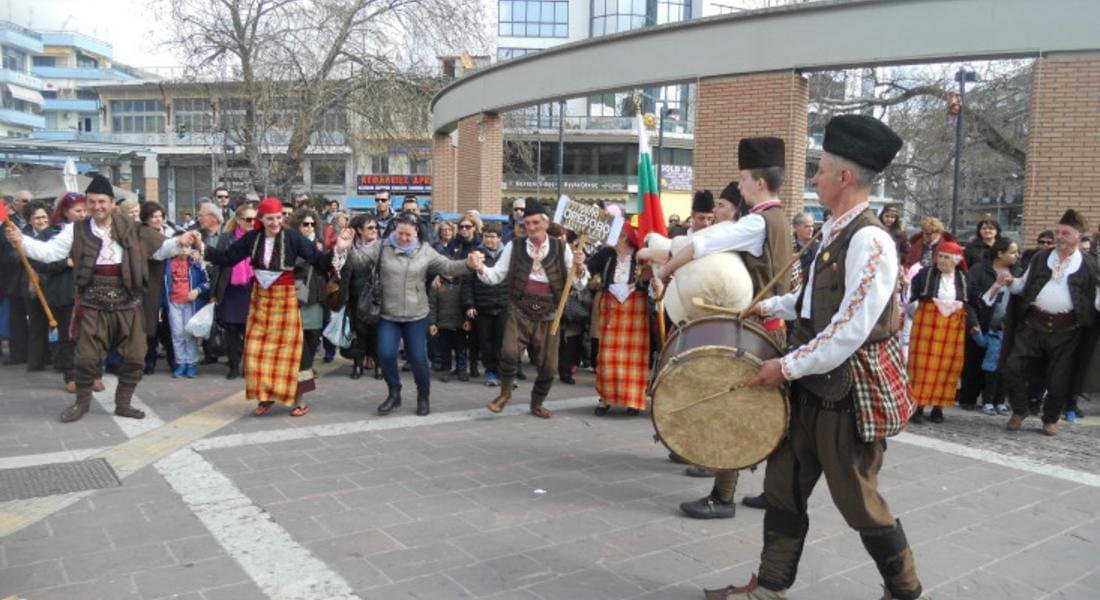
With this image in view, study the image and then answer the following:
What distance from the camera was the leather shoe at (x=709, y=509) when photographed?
4.89 metres

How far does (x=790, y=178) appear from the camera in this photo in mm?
12383

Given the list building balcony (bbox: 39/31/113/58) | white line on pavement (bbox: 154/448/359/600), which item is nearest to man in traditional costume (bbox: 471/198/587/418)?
white line on pavement (bbox: 154/448/359/600)

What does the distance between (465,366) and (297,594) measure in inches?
229

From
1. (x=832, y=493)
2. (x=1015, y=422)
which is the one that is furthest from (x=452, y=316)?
(x=832, y=493)

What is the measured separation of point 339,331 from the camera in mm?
9383

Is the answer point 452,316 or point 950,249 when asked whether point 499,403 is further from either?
point 950,249

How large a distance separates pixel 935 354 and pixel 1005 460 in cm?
173

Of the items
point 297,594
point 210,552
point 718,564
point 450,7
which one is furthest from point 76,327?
point 450,7

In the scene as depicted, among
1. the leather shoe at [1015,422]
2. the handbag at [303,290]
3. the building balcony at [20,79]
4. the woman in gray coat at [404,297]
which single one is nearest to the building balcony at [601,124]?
the handbag at [303,290]

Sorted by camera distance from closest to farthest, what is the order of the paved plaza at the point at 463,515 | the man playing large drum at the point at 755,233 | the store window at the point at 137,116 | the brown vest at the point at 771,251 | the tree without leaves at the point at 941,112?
the paved plaza at the point at 463,515
the man playing large drum at the point at 755,233
the brown vest at the point at 771,251
the tree without leaves at the point at 941,112
the store window at the point at 137,116

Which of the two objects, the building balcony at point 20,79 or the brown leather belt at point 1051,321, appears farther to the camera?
the building balcony at point 20,79

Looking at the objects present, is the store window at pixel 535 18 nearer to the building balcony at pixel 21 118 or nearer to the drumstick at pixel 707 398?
the building balcony at pixel 21 118

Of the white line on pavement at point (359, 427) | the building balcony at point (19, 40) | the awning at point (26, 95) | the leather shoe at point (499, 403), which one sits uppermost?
the building balcony at point (19, 40)

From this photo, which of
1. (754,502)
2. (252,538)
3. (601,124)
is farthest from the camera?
(601,124)
